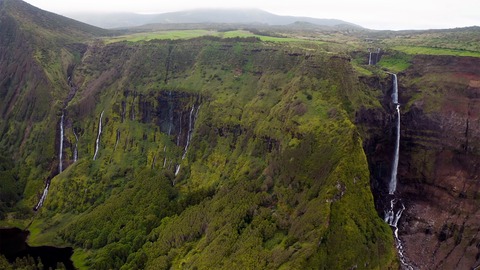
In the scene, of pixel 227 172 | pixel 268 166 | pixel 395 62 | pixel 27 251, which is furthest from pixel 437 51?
pixel 27 251

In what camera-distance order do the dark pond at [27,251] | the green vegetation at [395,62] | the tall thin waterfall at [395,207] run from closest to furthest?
the tall thin waterfall at [395,207] → the dark pond at [27,251] → the green vegetation at [395,62]

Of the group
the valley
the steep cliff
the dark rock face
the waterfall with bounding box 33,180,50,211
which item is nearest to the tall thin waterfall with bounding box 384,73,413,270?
the valley

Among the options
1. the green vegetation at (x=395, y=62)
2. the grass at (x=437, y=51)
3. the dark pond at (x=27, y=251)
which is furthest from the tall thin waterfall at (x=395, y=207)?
the dark pond at (x=27, y=251)

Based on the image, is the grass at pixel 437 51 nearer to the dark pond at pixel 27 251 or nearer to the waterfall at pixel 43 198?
the dark pond at pixel 27 251

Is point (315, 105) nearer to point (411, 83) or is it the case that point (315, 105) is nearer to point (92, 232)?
point (411, 83)

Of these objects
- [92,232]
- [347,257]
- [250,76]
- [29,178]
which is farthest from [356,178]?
[29,178]
